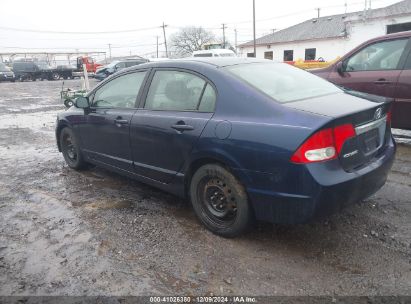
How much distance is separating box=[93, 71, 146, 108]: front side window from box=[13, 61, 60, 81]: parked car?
113 ft

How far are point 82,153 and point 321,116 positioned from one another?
3.51m

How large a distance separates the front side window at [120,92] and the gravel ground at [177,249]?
1.09 meters

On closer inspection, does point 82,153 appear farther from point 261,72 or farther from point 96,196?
point 261,72

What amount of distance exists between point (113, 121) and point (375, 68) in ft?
13.3

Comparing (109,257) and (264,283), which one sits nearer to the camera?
(264,283)

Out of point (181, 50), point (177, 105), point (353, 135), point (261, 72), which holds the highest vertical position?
point (181, 50)

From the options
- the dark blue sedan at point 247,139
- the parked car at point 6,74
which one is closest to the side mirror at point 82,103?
the dark blue sedan at point 247,139

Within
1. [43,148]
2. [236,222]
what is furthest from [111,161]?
[43,148]

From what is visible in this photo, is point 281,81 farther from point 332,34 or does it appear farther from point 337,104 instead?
point 332,34

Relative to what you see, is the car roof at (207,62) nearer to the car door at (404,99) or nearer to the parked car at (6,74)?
the car door at (404,99)

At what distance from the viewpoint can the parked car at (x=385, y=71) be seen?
5.26 metres

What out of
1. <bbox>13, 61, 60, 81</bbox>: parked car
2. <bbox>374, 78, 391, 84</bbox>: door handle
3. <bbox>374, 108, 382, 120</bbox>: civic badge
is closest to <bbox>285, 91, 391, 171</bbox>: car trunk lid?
<bbox>374, 108, 382, 120</bbox>: civic badge

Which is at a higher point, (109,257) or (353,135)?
(353,135)

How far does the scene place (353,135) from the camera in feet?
9.22
